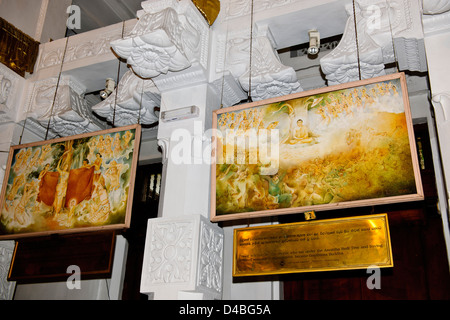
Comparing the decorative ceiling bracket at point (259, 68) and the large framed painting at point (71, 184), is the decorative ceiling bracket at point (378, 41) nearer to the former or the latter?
the decorative ceiling bracket at point (259, 68)

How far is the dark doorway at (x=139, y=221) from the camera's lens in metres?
6.95

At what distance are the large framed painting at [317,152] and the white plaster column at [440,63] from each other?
10.6 inches

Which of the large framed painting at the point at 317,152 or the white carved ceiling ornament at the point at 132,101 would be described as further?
the white carved ceiling ornament at the point at 132,101

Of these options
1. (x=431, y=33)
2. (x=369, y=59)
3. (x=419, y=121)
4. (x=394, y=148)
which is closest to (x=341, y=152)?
(x=394, y=148)

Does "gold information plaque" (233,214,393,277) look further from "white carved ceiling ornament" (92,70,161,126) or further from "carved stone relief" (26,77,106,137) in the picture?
"carved stone relief" (26,77,106,137)

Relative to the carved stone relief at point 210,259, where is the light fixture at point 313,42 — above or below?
above

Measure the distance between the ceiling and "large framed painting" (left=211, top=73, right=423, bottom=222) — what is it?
134 inches

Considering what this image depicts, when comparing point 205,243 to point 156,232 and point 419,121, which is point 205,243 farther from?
point 419,121

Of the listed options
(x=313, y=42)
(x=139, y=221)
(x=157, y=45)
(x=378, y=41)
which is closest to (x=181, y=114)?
(x=157, y=45)

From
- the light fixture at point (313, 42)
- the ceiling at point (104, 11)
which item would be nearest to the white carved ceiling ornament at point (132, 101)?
the light fixture at point (313, 42)

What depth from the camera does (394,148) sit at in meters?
3.57

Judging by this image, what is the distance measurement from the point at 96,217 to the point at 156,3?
2167mm

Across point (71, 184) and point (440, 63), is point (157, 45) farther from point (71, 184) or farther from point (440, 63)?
point (440, 63)

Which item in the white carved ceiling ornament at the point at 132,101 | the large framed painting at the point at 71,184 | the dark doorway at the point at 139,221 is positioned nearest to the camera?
the large framed painting at the point at 71,184
